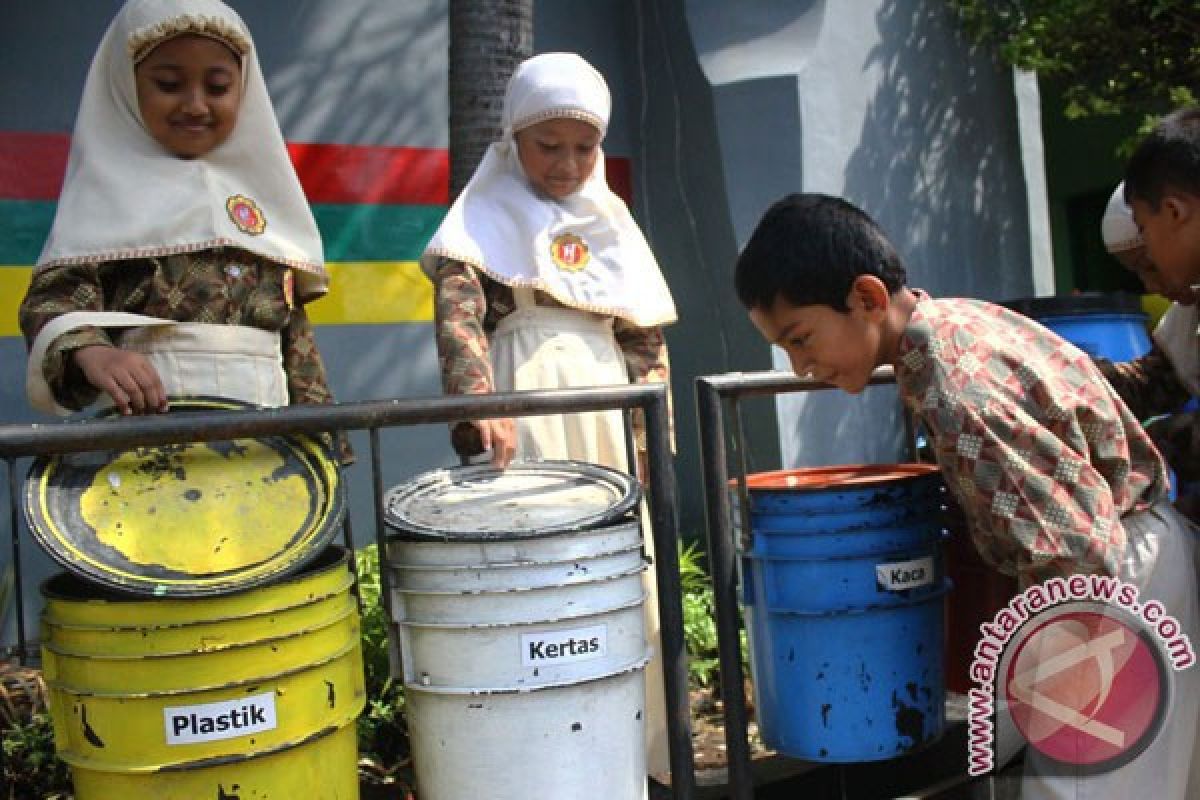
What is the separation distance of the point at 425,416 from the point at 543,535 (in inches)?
13.4

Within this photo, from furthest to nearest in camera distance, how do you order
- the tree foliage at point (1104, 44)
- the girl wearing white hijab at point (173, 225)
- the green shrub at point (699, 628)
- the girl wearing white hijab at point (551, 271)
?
the tree foliage at point (1104, 44)
the green shrub at point (699, 628)
the girl wearing white hijab at point (551, 271)
the girl wearing white hijab at point (173, 225)

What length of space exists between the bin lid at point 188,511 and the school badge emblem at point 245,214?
0.49 m

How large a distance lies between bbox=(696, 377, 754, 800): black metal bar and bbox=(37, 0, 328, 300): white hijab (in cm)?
96

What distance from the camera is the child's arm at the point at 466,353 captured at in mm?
2523

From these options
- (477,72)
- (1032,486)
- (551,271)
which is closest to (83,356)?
(551,271)

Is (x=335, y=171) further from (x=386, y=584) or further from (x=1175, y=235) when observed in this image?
(x=1175, y=235)

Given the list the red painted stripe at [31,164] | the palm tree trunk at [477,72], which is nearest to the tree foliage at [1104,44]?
the palm tree trunk at [477,72]

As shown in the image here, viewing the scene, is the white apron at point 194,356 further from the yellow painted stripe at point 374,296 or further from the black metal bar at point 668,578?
the yellow painted stripe at point 374,296

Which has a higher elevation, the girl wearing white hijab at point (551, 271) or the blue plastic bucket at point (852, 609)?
the girl wearing white hijab at point (551, 271)

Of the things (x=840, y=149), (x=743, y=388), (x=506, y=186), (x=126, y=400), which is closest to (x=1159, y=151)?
(x=743, y=388)

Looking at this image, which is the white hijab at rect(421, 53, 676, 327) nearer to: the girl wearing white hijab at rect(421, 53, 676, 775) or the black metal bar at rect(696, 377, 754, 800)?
the girl wearing white hijab at rect(421, 53, 676, 775)

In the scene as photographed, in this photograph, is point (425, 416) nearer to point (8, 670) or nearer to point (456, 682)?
point (456, 682)

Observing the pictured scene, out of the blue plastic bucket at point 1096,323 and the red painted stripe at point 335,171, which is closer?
the blue plastic bucket at point 1096,323

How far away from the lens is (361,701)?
2064 mm
